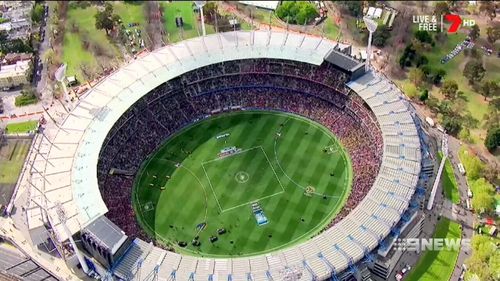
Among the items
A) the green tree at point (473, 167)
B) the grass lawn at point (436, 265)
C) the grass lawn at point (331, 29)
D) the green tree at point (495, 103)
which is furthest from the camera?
the grass lawn at point (331, 29)

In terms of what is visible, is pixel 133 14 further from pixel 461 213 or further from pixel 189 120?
pixel 461 213

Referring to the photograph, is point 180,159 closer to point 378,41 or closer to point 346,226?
point 346,226

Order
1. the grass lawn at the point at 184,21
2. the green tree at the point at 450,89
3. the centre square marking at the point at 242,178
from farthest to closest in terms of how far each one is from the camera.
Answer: the grass lawn at the point at 184,21, the green tree at the point at 450,89, the centre square marking at the point at 242,178

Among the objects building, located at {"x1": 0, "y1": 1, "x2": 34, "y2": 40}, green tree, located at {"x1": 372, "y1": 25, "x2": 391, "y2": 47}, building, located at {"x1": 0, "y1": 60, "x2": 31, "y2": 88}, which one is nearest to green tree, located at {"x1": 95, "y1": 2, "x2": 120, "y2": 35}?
building, located at {"x1": 0, "y1": 1, "x2": 34, "y2": 40}

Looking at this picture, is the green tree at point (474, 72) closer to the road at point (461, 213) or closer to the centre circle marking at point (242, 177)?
the road at point (461, 213)

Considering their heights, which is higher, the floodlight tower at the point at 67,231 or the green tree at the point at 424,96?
the green tree at the point at 424,96

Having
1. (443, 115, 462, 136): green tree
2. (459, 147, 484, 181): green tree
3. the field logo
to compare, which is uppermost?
(443, 115, 462, 136): green tree

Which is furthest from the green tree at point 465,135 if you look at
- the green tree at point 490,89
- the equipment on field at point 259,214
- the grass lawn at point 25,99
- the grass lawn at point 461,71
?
the grass lawn at point 25,99

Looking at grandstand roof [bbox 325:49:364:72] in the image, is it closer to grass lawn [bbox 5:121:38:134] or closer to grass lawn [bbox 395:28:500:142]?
grass lawn [bbox 395:28:500:142]

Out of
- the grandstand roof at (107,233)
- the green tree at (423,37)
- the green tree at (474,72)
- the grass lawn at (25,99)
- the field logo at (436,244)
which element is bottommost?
the field logo at (436,244)
